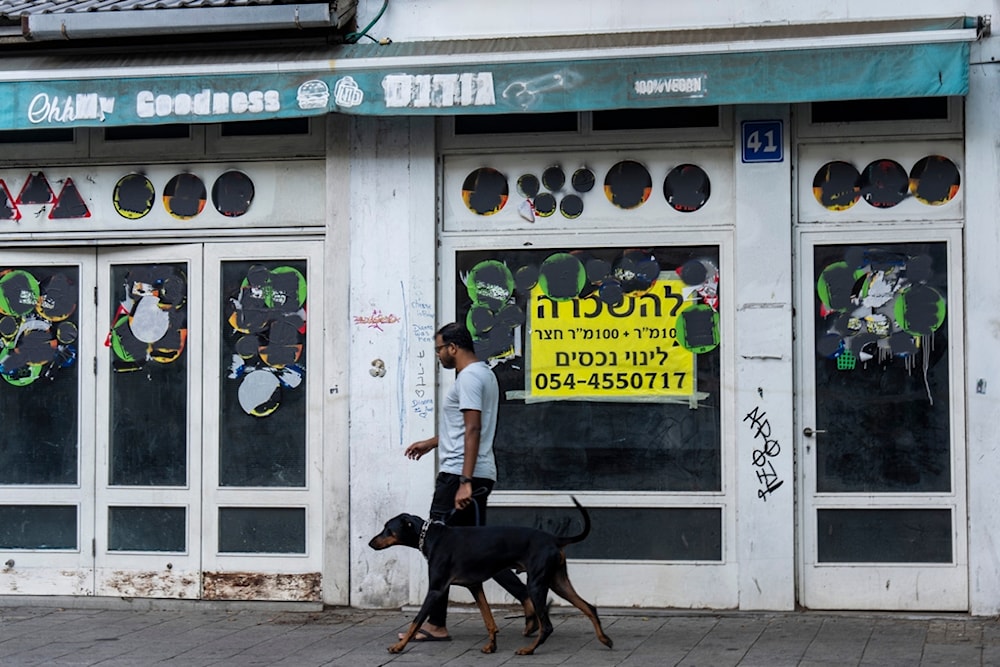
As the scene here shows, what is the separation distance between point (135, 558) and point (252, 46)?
147 inches

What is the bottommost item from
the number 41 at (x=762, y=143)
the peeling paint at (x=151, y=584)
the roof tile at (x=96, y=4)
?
the peeling paint at (x=151, y=584)

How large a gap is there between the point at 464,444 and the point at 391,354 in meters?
1.54

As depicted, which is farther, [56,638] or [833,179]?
[833,179]

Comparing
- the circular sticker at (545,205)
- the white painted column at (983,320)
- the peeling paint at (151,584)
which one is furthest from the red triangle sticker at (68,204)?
the white painted column at (983,320)

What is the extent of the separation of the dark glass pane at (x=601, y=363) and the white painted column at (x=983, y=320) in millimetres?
1636

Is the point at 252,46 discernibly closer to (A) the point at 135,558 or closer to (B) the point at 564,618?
(A) the point at 135,558

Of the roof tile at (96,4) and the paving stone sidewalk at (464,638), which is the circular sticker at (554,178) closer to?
the roof tile at (96,4)

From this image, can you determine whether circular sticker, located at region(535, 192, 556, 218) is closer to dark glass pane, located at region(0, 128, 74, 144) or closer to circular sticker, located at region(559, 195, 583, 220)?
circular sticker, located at region(559, 195, 583, 220)

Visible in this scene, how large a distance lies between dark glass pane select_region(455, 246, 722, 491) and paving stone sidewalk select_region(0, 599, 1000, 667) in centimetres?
99

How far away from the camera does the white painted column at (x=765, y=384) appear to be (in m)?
9.09

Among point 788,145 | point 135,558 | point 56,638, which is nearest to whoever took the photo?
point 56,638

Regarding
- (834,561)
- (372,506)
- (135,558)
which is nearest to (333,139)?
(372,506)

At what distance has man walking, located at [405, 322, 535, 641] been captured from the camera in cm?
812

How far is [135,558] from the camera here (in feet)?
32.4
